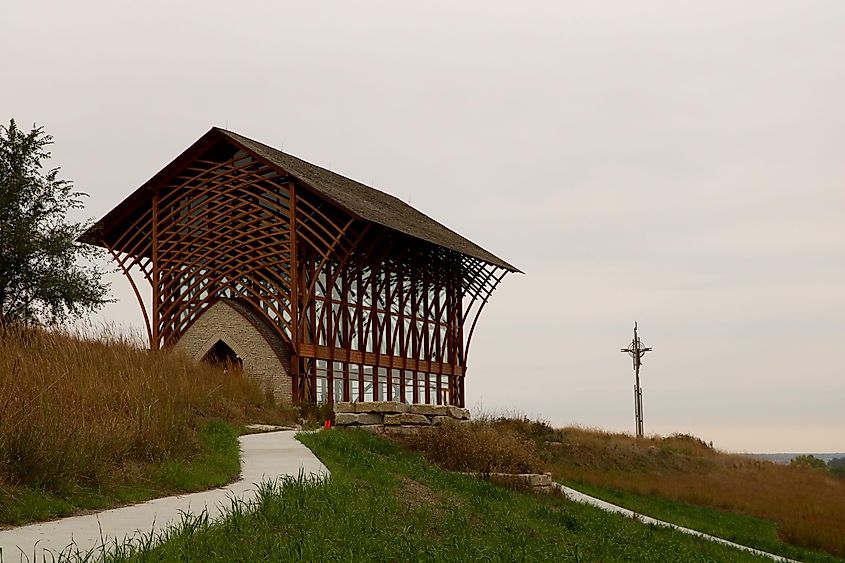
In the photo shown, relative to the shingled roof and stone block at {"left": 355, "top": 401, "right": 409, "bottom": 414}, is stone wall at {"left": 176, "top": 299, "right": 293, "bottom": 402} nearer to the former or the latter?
the shingled roof

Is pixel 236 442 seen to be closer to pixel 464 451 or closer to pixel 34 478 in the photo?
pixel 464 451

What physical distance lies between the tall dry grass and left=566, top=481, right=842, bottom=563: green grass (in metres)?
9.85

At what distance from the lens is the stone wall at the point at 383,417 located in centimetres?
1817

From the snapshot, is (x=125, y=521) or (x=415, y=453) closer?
(x=125, y=521)

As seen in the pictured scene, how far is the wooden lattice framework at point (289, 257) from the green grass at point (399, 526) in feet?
48.0

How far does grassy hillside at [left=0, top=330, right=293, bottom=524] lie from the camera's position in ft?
32.4

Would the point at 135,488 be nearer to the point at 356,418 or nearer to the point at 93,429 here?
the point at 93,429

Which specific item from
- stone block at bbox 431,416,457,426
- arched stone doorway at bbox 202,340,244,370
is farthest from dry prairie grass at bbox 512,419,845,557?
arched stone doorway at bbox 202,340,244,370

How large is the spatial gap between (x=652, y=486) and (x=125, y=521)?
2060 centimetres

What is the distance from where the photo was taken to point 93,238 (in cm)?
3372

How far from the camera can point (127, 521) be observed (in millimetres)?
9164

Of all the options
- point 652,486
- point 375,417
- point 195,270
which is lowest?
point 652,486

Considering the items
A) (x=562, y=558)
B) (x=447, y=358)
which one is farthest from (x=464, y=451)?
(x=447, y=358)

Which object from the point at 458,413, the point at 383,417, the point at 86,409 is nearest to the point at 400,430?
the point at 383,417
